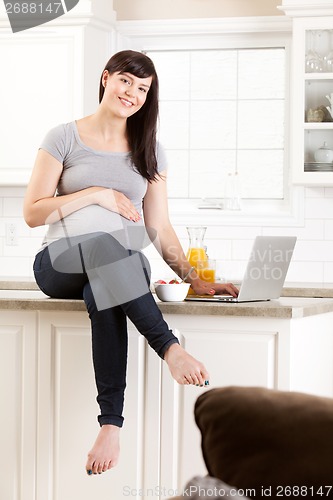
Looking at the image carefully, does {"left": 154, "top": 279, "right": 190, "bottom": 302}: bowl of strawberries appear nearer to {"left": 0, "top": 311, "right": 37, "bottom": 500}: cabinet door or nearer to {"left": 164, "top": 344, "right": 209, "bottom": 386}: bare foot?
{"left": 164, "top": 344, "right": 209, "bottom": 386}: bare foot

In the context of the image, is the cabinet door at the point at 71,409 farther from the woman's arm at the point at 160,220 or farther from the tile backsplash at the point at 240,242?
the tile backsplash at the point at 240,242

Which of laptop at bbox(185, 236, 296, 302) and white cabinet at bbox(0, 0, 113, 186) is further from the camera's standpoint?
white cabinet at bbox(0, 0, 113, 186)

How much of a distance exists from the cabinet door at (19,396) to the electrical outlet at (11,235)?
2127 millimetres

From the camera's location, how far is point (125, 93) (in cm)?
296

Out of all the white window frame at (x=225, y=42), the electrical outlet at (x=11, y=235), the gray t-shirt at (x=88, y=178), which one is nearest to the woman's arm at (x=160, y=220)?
the gray t-shirt at (x=88, y=178)

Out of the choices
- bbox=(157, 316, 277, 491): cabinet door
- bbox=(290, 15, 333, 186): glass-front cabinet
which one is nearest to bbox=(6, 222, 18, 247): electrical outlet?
bbox=(290, 15, 333, 186): glass-front cabinet

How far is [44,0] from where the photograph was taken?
4.68 metres

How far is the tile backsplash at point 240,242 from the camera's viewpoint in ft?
15.3

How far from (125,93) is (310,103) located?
1.73 meters

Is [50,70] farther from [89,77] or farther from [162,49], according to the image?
[162,49]

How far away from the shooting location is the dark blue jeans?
257 cm

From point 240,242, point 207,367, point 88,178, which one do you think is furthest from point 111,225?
point 240,242

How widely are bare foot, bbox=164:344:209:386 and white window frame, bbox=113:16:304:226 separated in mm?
2259

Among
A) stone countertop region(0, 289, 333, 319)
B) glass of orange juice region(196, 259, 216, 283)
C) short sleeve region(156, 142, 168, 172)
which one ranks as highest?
short sleeve region(156, 142, 168, 172)
